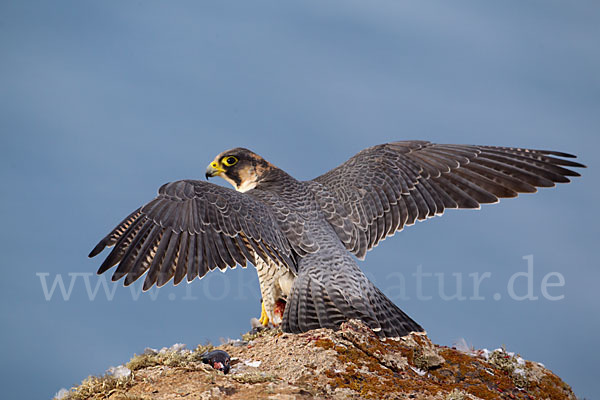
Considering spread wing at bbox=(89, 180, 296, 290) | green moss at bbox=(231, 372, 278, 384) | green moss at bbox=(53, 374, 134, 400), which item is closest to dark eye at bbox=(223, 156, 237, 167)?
spread wing at bbox=(89, 180, 296, 290)

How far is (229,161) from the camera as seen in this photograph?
7609mm

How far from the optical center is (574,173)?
7.86 metres

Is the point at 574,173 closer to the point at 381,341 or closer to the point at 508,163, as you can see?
the point at 508,163

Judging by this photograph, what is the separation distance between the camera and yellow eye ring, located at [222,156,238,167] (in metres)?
7.60

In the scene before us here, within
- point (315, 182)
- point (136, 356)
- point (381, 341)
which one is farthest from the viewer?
point (315, 182)

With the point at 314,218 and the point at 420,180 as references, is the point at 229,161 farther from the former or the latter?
the point at 420,180

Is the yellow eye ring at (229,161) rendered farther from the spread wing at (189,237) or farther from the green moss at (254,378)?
the green moss at (254,378)

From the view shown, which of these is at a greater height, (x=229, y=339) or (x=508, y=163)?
(x=508, y=163)

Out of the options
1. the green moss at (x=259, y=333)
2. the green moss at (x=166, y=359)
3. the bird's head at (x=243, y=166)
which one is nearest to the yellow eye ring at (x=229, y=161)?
the bird's head at (x=243, y=166)

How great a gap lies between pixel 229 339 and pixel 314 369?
1343mm

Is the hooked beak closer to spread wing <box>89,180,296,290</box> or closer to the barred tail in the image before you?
spread wing <box>89,180,296,290</box>

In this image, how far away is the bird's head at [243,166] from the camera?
7.56 meters

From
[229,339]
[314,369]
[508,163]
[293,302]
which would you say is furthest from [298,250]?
[508,163]

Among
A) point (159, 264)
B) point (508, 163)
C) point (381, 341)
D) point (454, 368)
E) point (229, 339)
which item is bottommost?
point (454, 368)
